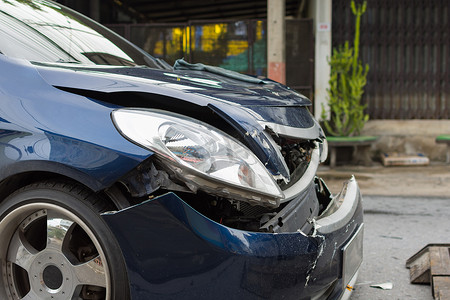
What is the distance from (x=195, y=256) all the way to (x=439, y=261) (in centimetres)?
176

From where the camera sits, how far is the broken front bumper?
1.67m

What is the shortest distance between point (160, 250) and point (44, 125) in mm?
610

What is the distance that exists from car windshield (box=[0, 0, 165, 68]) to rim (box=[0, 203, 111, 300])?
68cm

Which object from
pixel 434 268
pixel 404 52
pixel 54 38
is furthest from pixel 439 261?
pixel 404 52

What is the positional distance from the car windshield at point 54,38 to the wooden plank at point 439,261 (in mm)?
1944

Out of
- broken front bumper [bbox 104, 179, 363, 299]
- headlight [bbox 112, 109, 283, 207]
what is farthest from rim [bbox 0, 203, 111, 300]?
headlight [bbox 112, 109, 283, 207]

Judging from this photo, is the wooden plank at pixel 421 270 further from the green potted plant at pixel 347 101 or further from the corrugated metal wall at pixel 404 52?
the corrugated metal wall at pixel 404 52

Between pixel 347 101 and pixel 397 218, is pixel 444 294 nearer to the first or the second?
pixel 397 218

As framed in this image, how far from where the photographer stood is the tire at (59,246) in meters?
1.77

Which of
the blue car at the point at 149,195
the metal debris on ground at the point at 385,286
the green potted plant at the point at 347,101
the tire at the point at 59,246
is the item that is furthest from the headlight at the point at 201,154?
the green potted plant at the point at 347,101

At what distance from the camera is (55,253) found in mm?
1887

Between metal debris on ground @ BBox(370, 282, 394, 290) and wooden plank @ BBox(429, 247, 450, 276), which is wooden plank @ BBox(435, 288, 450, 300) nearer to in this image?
wooden plank @ BBox(429, 247, 450, 276)

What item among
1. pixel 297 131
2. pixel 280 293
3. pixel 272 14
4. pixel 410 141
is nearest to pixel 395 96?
pixel 410 141

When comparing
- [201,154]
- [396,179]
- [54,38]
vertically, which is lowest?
[396,179]
